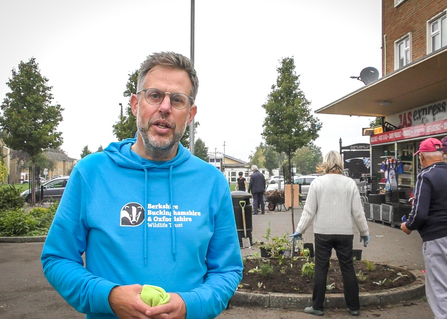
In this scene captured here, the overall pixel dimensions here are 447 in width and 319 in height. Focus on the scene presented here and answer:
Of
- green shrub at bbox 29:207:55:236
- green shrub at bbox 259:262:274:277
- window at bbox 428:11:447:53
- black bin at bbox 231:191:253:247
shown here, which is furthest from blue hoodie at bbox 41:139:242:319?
window at bbox 428:11:447:53

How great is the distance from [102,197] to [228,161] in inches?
5552

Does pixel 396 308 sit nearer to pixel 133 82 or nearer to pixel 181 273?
pixel 181 273

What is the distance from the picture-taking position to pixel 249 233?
10.7m

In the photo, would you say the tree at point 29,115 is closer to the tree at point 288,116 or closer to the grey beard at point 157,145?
the tree at point 288,116

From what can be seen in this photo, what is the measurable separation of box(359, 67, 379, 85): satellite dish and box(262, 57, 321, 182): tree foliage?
37.5 feet

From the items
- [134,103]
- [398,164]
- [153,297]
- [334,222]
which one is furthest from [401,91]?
[153,297]

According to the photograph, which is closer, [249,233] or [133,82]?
[249,233]

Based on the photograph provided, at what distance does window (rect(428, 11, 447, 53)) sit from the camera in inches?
589

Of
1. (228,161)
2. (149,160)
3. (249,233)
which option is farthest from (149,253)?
(228,161)

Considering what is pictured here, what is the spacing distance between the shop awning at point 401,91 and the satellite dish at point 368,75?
4.14 feet

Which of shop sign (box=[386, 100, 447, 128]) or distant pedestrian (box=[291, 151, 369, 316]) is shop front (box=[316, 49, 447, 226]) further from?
distant pedestrian (box=[291, 151, 369, 316])

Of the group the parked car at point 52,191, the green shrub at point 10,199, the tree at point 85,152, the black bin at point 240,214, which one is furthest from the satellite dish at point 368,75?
the tree at point 85,152

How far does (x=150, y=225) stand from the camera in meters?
1.88

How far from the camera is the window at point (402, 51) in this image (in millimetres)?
17516
